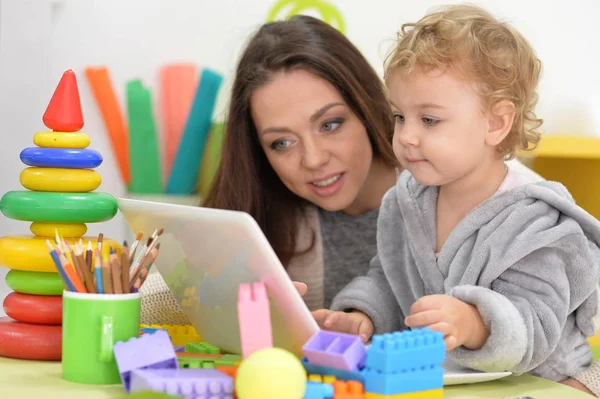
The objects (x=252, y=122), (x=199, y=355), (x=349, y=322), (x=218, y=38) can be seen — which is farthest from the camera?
(x=218, y=38)

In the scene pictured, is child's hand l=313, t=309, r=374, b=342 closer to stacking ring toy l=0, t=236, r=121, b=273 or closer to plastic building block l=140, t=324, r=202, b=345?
plastic building block l=140, t=324, r=202, b=345

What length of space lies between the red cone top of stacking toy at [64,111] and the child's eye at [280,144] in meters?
0.57

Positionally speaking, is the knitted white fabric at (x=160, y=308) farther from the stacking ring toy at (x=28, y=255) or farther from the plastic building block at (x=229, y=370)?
the plastic building block at (x=229, y=370)

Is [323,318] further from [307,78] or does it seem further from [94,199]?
[307,78]

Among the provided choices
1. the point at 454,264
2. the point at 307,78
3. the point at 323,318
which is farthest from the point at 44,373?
the point at 307,78

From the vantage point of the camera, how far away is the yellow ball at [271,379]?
2.04ft

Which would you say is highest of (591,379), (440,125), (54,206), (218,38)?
(218,38)

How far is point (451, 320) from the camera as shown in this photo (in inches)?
32.0

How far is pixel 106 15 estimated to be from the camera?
211cm

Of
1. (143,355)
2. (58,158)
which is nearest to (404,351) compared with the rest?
(143,355)

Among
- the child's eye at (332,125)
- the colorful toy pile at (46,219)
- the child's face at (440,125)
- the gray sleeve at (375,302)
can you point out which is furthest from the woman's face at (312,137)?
the colorful toy pile at (46,219)

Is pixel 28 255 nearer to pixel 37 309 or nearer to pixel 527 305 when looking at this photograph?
pixel 37 309

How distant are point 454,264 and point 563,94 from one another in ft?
4.96

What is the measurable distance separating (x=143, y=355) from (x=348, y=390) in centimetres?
19
